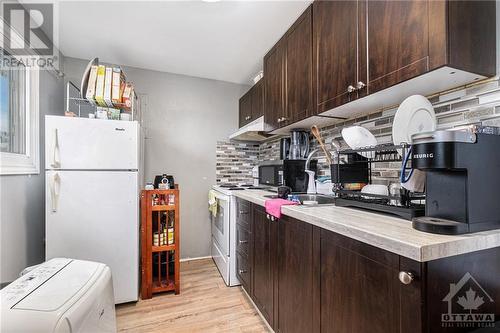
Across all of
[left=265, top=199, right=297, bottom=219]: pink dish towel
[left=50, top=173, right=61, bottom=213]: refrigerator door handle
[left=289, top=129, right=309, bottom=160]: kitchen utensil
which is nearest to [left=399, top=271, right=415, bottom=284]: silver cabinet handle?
[left=265, top=199, right=297, bottom=219]: pink dish towel

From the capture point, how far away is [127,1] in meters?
1.64

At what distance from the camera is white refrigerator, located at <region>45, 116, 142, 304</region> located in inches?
68.6

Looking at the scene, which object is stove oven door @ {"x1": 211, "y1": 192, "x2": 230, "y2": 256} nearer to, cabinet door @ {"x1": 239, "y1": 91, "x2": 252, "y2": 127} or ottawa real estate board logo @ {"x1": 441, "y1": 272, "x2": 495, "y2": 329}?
cabinet door @ {"x1": 239, "y1": 91, "x2": 252, "y2": 127}

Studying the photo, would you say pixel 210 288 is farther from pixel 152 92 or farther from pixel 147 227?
pixel 152 92

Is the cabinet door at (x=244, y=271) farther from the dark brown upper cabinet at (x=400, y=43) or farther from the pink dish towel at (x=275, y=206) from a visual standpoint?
the dark brown upper cabinet at (x=400, y=43)


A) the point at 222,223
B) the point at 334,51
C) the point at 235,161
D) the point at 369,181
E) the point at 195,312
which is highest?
the point at 334,51

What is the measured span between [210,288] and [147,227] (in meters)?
0.87

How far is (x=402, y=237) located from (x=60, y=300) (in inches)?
53.5

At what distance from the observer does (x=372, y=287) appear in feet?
2.56

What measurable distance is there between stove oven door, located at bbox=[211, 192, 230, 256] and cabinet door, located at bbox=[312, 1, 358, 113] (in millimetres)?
1357

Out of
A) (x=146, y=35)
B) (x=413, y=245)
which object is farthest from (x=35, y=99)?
(x=413, y=245)

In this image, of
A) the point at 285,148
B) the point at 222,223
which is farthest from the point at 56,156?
the point at 285,148

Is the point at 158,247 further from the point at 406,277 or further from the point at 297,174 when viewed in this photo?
the point at 406,277

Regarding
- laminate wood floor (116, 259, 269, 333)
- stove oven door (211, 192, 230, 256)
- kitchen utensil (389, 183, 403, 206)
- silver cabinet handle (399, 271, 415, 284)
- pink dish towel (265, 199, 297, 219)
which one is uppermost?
kitchen utensil (389, 183, 403, 206)
